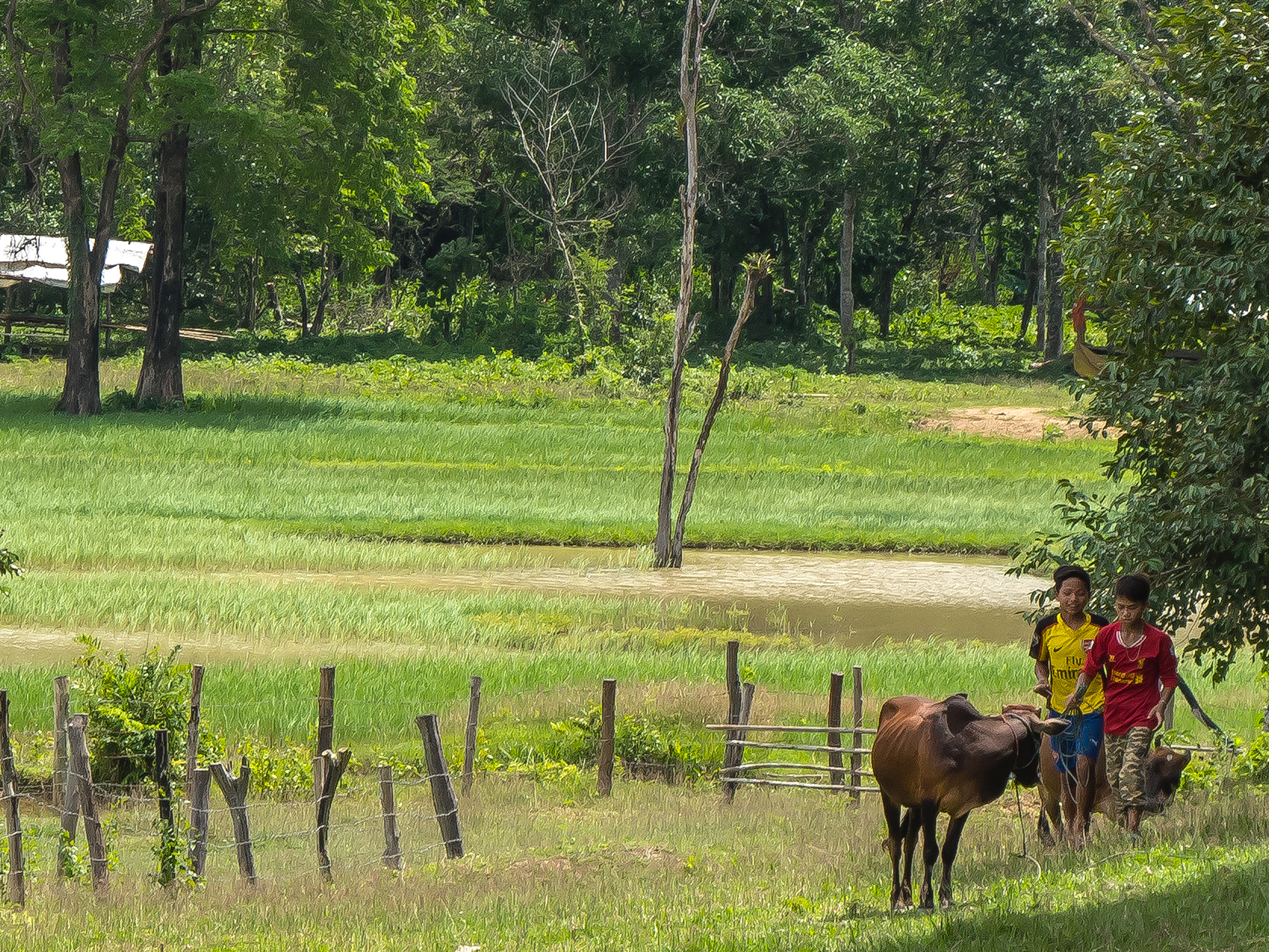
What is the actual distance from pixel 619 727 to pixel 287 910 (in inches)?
210

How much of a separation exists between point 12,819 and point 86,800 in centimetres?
47

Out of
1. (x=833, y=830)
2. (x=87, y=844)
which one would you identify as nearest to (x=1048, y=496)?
(x=833, y=830)

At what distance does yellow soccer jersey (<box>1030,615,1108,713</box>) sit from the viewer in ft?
27.0

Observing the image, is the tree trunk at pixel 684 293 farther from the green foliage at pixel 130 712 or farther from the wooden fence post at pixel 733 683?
the green foliage at pixel 130 712

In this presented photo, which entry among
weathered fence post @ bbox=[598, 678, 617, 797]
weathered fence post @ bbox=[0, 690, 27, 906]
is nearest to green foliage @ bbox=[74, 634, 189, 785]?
weathered fence post @ bbox=[0, 690, 27, 906]

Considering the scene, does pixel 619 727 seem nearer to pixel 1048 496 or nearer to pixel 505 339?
pixel 1048 496

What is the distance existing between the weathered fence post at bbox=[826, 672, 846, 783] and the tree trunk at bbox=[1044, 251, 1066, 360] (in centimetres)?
4516

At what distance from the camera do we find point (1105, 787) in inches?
328

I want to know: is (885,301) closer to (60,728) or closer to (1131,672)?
(60,728)

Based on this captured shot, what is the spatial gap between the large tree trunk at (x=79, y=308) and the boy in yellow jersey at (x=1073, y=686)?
107 feet

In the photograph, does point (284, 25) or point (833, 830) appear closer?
point (833, 830)

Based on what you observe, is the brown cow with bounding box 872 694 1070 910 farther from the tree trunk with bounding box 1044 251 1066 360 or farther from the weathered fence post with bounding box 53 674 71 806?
the tree trunk with bounding box 1044 251 1066 360

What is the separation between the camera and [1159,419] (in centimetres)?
1067

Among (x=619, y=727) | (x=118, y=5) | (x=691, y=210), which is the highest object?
(x=118, y=5)
